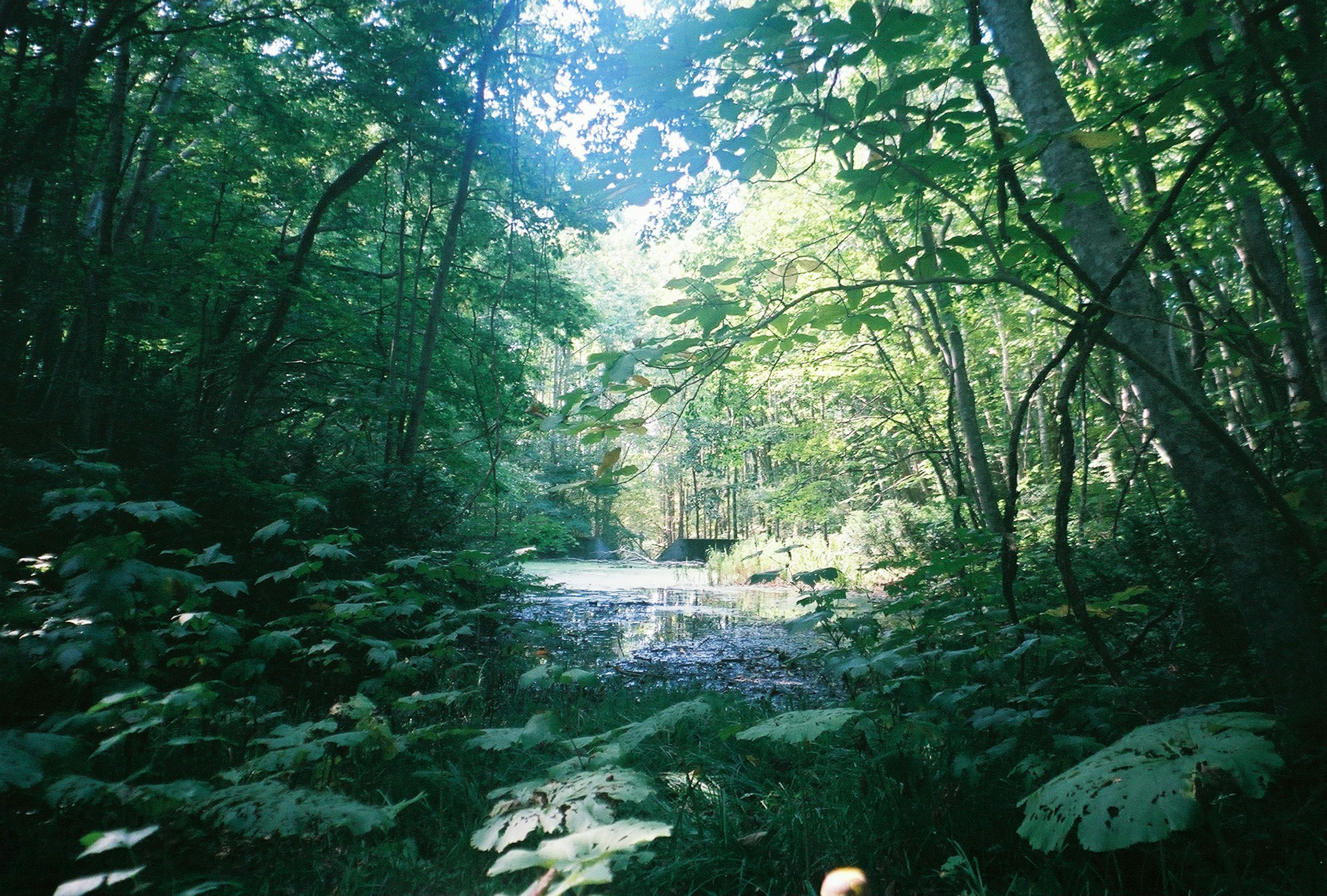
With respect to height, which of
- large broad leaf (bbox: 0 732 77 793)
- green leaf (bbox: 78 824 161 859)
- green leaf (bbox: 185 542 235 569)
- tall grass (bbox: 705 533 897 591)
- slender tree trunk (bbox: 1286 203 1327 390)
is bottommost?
tall grass (bbox: 705 533 897 591)

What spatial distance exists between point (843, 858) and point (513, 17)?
6.52m

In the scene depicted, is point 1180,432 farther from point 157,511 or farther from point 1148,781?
point 157,511

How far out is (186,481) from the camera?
4.32 metres

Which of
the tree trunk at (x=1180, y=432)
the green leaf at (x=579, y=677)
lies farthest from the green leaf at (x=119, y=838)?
the tree trunk at (x=1180, y=432)

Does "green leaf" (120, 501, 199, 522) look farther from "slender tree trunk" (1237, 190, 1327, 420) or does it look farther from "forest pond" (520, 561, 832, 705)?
"slender tree trunk" (1237, 190, 1327, 420)

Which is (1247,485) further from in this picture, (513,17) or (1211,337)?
(513,17)

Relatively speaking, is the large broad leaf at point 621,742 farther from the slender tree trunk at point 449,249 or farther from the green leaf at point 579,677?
the slender tree trunk at point 449,249

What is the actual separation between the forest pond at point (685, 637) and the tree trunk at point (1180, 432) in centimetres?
150

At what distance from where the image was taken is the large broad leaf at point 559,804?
121cm

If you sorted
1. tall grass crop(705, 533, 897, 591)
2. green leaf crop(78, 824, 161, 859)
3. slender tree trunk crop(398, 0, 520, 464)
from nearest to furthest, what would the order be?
green leaf crop(78, 824, 161, 859), slender tree trunk crop(398, 0, 520, 464), tall grass crop(705, 533, 897, 591)

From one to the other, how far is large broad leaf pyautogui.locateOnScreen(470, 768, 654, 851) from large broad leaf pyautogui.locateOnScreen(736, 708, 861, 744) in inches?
12.6

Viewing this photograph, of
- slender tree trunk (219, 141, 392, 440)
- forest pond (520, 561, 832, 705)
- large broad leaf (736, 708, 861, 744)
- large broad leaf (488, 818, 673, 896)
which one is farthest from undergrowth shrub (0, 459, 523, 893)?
slender tree trunk (219, 141, 392, 440)

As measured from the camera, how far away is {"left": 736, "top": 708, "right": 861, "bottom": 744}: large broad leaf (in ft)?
5.07

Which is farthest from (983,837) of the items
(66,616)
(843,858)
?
(66,616)
